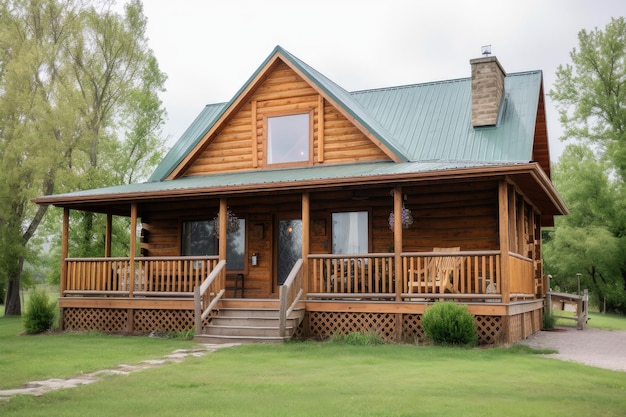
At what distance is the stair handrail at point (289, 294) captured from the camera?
43.9 feet

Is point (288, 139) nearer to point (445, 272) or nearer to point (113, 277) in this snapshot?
point (113, 277)

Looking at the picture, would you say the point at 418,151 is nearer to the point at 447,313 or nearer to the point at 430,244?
the point at 430,244

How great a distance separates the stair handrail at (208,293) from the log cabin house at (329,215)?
0.05 metres

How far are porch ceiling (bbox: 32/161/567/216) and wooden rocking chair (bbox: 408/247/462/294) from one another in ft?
5.44

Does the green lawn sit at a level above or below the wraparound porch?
below

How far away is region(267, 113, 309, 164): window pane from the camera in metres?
17.3

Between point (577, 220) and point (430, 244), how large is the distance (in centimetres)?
2142

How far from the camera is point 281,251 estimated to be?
17.4 metres

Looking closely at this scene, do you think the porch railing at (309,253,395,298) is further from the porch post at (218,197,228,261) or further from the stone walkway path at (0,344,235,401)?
the stone walkway path at (0,344,235,401)

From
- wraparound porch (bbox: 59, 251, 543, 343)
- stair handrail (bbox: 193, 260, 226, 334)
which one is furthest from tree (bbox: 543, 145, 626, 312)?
stair handrail (bbox: 193, 260, 226, 334)

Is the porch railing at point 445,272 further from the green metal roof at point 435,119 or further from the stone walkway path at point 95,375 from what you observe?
the stone walkway path at point 95,375

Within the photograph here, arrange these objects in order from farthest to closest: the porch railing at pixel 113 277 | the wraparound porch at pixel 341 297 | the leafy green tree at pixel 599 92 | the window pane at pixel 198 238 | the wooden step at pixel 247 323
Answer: the leafy green tree at pixel 599 92, the window pane at pixel 198 238, the porch railing at pixel 113 277, the wooden step at pixel 247 323, the wraparound porch at pixel 341 297

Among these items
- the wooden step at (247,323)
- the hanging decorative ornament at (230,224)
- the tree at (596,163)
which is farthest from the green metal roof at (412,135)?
the tree at (596,163)

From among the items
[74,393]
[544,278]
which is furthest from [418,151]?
[74,393]
